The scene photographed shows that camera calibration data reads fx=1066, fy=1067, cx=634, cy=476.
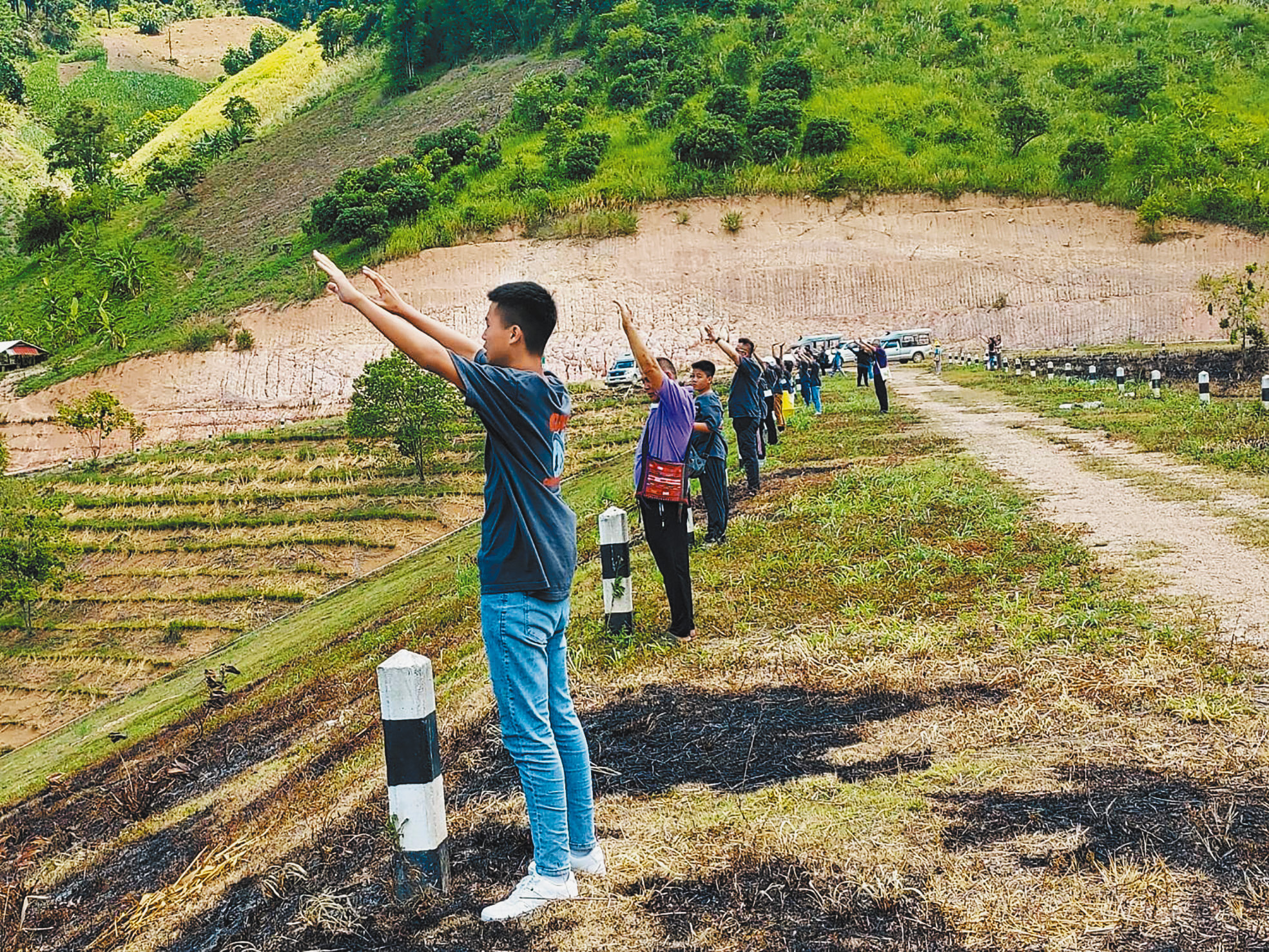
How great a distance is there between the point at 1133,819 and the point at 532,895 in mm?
2336

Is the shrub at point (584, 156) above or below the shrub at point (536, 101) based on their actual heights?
below

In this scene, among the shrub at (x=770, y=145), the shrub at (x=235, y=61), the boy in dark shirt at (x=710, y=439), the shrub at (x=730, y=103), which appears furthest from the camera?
the shrub at (x=235, y=61)

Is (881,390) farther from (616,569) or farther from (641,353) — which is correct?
(641,353)

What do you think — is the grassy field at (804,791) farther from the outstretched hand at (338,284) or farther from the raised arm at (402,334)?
the outstretched hand at (338,284)

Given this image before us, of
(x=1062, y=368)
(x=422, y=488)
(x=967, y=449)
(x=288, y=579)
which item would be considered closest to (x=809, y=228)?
(x=1062, y=368)

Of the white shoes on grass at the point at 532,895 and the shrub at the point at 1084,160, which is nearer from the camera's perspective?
the white shoes on grass at the point at 532,895

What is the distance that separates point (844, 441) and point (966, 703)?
1295 centimetres

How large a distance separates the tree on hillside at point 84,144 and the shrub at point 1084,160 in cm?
6310

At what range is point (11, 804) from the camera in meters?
11.6

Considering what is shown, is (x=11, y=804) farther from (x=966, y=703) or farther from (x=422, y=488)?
(x=422, y=488)


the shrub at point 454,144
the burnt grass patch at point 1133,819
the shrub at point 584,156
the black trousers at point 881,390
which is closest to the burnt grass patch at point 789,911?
the burnt grass patch at point 1133,819

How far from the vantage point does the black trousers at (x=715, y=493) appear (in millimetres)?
10102

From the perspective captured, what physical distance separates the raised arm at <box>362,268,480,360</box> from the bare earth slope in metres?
45.2

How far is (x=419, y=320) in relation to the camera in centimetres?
429
